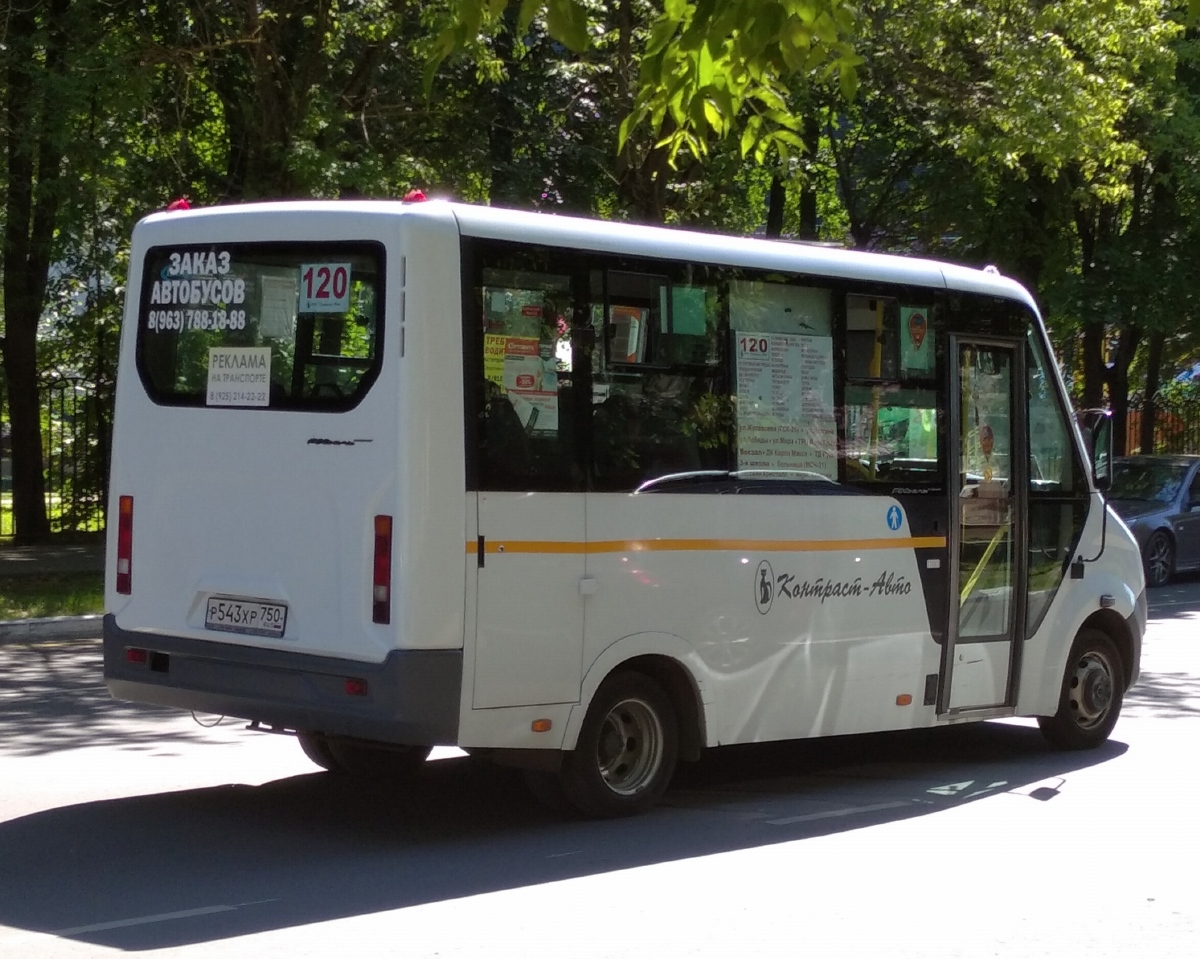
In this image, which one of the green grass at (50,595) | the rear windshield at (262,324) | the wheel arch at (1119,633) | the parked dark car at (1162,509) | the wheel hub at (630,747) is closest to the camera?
the rear windshield at (262,324)

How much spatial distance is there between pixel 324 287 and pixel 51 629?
8.65 meters

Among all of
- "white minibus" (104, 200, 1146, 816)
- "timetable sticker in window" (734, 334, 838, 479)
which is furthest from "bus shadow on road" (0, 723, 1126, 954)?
"timetable sticker in window" (734, 334, 838, 479)

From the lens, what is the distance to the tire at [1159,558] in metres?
22.3

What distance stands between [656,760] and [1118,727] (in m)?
4.25

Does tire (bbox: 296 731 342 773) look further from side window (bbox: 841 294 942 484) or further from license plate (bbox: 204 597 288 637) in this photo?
side window (bbox: 841 294 942 484)

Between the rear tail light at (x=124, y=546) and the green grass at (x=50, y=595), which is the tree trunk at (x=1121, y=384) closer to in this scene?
the green grass at (x=50, y=595)

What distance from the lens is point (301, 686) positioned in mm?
7156

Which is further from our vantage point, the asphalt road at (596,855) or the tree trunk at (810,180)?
the tree trunk at (810,180)

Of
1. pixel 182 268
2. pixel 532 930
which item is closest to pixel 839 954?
pixel 532 930

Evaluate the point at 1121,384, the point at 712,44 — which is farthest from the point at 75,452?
the point at 712,44

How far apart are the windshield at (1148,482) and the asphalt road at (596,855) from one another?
13100mm

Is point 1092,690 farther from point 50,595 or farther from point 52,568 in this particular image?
point 52,568

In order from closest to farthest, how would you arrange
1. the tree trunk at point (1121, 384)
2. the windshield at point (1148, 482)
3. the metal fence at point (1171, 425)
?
1. the windshield at point (1148, 482)
2. the tree trunk at point (1121, 384)
3. the metal fence at point (1171, 425)

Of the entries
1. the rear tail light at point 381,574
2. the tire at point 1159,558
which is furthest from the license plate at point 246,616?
the tire at point 1159,558
